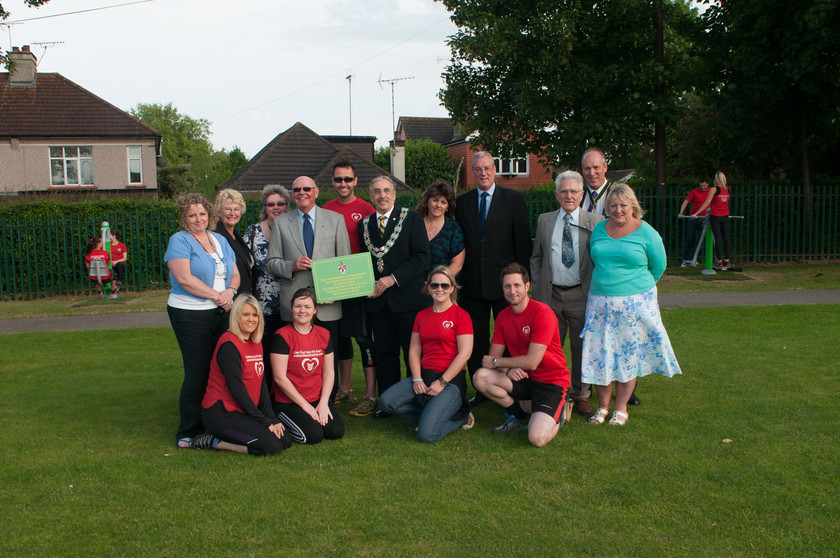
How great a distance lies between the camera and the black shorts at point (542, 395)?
5.22m

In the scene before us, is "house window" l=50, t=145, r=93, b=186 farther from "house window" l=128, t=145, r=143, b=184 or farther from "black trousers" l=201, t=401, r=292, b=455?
"black trousers" l=201, t=401, r=292, b=455

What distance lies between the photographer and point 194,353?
532cm

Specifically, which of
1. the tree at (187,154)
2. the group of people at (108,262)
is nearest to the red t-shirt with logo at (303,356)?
the group of people at (108,262)

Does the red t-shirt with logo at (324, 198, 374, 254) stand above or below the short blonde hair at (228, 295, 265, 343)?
above

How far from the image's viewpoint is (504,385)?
17.7ft

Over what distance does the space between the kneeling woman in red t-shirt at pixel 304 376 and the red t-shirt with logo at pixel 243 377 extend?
0.14 meters

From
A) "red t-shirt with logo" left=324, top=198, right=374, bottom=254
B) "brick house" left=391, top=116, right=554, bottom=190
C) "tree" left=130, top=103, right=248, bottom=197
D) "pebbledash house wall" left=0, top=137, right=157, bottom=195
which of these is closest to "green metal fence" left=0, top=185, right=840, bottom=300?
"red t-shirt with logo" left=324, top=198, right=374, bottom=254

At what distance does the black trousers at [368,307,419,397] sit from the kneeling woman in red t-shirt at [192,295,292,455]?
1095 mm

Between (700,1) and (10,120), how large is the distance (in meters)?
26.9

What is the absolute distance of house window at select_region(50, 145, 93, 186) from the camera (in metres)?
30.1

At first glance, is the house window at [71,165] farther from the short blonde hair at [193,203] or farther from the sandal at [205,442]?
the sandal at [205,442]

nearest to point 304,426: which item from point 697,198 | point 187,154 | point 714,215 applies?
point 714,215

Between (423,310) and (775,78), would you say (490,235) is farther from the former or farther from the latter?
(775,78)

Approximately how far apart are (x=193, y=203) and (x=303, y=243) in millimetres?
954
